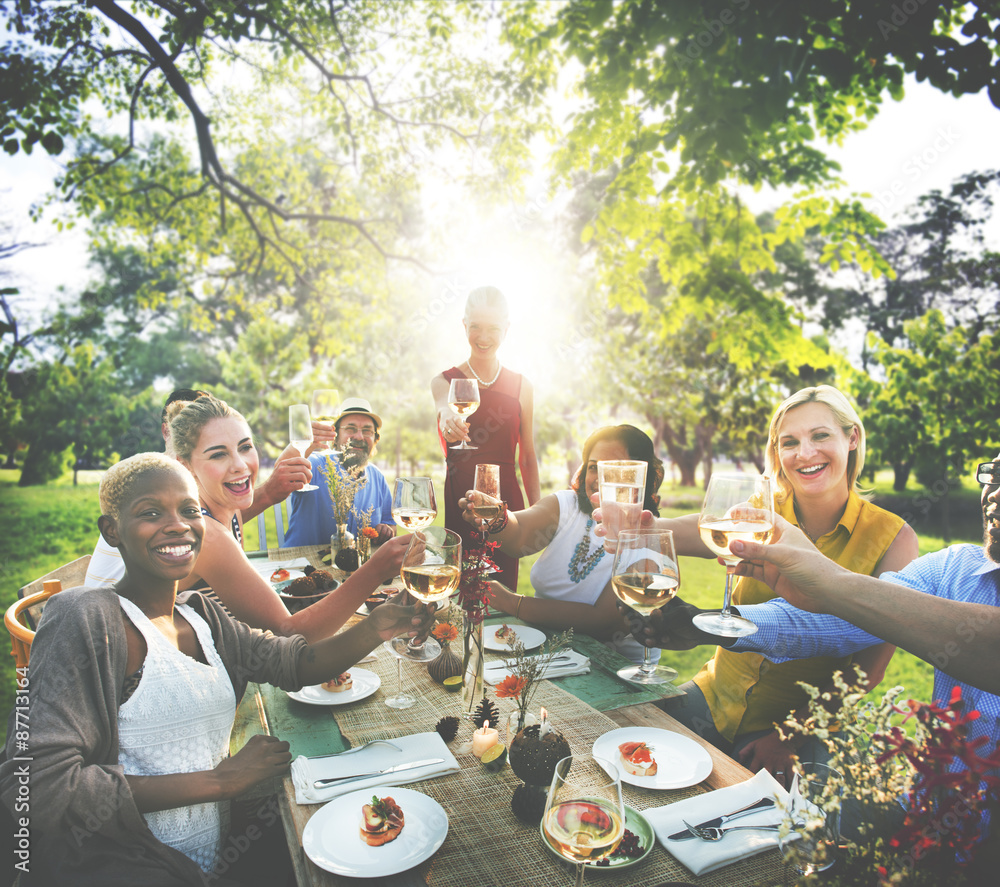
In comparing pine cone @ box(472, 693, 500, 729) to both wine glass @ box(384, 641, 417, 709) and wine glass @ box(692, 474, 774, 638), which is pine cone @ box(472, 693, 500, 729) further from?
wine glass @ box(692, 474, 774, 638)

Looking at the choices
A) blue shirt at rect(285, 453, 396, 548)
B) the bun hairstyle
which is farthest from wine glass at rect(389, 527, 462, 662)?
blue shirt at rect(285, 453, 396, 548)

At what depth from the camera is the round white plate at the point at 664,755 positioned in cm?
154

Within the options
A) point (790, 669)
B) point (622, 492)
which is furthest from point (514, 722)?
point (790, 669)

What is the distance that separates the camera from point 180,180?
8.98 m

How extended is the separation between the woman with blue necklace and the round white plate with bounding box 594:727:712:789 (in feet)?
3.11

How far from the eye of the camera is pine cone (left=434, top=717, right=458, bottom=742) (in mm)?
1759

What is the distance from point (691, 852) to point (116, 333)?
2650 centimetres

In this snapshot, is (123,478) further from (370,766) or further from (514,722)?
(514,722)

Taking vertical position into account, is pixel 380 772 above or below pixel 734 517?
below

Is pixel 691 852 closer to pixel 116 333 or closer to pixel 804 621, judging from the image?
pixel 804 621

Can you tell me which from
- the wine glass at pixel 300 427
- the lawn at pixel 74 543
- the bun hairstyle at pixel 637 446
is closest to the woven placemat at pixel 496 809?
the bun hairstyle at pixel 637 446

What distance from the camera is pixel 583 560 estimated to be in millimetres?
3223

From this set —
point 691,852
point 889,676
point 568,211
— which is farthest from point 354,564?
point 568,211

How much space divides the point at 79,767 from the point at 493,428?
328 cm
